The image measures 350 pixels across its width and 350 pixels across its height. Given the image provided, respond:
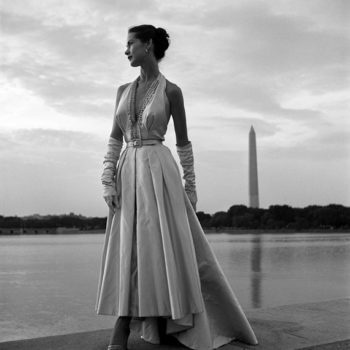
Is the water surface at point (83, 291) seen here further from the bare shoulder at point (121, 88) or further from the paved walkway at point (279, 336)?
the bare shoulder at point (121, 88)

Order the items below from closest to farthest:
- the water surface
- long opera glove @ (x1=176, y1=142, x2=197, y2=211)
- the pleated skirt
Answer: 1. the pleated skirt
2. long opera glove @ (x1=176, y1=142, x2=197, y2=211)
3. the water surface

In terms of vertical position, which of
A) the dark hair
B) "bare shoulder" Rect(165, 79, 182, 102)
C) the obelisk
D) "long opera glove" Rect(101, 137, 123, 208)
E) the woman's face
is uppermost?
the obelisk

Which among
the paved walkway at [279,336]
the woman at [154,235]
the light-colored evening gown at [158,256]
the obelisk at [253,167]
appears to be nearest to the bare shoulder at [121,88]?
the woman at [154,235]

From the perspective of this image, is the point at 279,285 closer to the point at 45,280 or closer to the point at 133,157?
the point at 45,280

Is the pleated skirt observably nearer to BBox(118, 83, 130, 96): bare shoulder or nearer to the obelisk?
BBox(118, 83, 130, 96): bare shoulder

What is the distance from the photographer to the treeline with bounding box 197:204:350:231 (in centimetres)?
9012

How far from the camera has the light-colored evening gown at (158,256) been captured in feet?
12.6

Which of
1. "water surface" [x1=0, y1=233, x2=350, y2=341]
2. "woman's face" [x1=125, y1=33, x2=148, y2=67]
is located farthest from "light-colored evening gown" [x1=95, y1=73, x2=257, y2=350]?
"water surface" [x1=0, y1=233, x2=350, y2=341]

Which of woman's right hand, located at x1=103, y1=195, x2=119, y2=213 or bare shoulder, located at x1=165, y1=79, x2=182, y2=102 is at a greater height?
bare shoulder, located at x1=165, y1=79, x2=182, y2=102

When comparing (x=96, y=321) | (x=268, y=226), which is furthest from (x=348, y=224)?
(x=96, y=321)

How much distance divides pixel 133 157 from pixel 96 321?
17.3 ft

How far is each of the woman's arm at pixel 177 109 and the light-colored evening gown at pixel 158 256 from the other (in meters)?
0.05

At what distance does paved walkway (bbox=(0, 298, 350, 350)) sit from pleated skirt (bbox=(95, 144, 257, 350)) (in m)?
0.17

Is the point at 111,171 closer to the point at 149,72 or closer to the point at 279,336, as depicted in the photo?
the point at 149,72
